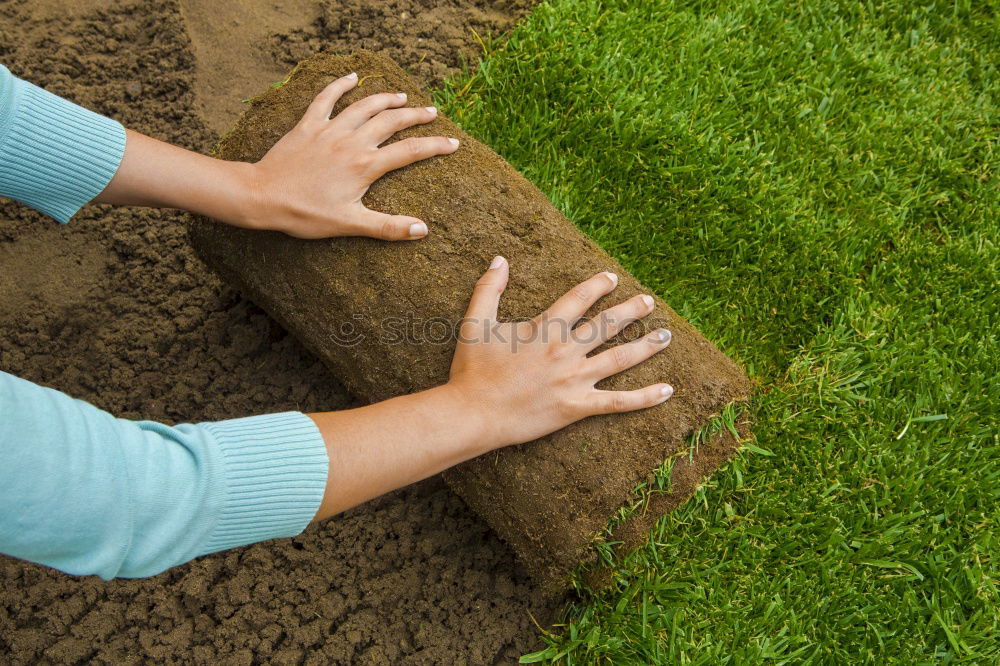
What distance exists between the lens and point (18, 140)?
6.42 feet

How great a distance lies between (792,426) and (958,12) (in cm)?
220

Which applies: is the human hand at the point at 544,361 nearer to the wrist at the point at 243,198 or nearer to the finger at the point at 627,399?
the finger at the point at 627,399

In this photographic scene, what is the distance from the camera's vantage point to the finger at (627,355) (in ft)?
6.53

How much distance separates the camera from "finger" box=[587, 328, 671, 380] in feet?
6.53

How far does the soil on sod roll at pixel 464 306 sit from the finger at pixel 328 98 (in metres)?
0.04

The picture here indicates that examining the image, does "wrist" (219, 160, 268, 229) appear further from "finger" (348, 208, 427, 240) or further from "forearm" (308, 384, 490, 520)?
"forearm" (308, 384, 490, 520)

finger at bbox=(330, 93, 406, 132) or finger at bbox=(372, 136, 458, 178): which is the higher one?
finger at bbox=(330, 93, 406, 132)

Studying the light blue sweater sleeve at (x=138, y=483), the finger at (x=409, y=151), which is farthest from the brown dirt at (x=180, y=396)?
the finger at (x=409, y=151)

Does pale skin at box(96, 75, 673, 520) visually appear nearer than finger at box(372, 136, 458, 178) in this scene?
Yes

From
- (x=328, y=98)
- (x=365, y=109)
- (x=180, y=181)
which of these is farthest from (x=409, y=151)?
(x=180, y=181)

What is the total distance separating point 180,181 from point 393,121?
2.07ft

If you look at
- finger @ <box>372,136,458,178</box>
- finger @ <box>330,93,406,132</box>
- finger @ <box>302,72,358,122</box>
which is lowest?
finger @ <box>372,136,458,178</box>

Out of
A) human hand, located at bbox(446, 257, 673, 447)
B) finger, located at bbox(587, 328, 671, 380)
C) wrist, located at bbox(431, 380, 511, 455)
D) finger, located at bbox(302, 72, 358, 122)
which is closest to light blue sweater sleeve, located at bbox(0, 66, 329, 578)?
wrist, located at bbox(431, 380, 511, 455)

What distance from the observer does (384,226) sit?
210 cm
